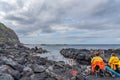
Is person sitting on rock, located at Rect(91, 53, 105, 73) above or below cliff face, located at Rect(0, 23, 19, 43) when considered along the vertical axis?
below

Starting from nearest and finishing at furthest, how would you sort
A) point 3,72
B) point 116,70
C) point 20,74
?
point 3,72 < point 20,74 < point 116,70

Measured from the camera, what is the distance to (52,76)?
17594 millimetres

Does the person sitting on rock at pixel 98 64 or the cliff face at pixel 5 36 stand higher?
the cliff face at pixel 5 36

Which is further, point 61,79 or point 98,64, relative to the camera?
point 98,64

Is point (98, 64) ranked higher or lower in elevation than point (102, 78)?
higher

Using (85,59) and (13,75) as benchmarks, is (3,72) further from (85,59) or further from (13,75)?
(85,59)

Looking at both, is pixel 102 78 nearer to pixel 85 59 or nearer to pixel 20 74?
pixel 20 74

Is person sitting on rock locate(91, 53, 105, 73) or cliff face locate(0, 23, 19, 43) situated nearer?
person sitting on rock locate(91, 53, 105, 73)

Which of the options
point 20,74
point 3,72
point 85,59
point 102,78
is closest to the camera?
point 3,72

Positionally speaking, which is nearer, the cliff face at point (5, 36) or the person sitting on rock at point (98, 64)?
the person sitting on rock at point (98, 64)

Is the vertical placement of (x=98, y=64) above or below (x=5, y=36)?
below

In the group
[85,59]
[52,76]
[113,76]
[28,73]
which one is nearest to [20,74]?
[28,73]

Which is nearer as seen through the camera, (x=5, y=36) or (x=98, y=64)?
(x=98, y=64)

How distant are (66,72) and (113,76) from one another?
4807 mm
